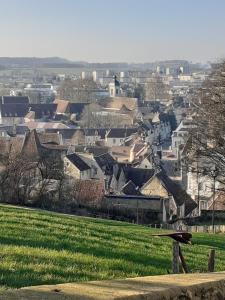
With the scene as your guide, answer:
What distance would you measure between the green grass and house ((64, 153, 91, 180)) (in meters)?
38.6

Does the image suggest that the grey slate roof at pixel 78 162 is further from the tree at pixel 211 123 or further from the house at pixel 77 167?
the tree at pixel 211 123

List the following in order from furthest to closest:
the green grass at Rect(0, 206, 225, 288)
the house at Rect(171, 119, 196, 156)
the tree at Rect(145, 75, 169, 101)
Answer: the tree at Rect(145, 75, 169, 101), the house at Rect(171, 119, 196, 156), the green grass at Rect(0, 206, 225, 288)

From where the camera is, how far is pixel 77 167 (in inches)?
2108

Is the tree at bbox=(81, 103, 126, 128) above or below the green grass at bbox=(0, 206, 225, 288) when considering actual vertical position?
below

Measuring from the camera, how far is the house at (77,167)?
53000 mm

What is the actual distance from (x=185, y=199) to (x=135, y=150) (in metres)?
31.2

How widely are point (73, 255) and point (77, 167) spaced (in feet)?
145

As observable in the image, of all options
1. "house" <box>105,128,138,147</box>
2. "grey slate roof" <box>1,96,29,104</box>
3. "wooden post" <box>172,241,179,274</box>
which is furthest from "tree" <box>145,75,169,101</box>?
"wooden post" <box>172,241,179,274</box>

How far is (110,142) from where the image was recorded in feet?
306

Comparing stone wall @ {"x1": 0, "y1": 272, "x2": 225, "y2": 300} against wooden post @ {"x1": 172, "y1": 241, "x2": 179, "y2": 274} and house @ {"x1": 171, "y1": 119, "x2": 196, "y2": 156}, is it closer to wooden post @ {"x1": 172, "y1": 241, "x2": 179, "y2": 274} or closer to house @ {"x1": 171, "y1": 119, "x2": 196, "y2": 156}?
wooden post @ {"x1": 172, "y1": 241, "x2": 179, "y2": 274}

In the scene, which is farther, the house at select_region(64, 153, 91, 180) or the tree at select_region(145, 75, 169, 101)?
the tree at select_region(145, 75, 169, 101)

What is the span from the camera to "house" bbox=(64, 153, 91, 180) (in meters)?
53.0

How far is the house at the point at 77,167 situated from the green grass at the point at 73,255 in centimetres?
3857

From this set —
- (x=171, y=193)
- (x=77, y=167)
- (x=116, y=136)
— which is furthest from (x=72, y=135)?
(x=171, y=193)
